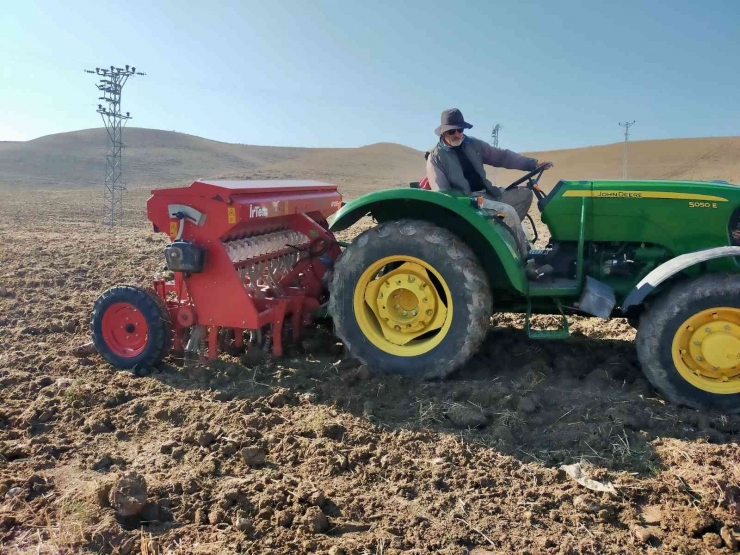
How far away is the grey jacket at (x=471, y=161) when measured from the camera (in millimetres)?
4543

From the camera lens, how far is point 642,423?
11.1ft

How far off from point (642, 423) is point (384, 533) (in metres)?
1.68

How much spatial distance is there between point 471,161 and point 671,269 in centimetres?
170

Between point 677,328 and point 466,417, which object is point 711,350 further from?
point 466,417

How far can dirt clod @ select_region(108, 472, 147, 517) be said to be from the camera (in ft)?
8.77

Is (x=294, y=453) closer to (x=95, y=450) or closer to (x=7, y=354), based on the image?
(x=95, y=450)

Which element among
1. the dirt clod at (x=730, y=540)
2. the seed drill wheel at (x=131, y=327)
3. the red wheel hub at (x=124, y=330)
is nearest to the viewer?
the dirt clod at (x=730, y=540)

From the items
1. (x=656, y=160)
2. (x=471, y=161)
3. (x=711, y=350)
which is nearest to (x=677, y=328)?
(x=711, y=350)

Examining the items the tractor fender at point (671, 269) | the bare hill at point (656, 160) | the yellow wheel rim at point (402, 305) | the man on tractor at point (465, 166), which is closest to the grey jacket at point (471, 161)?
the man on tractor at point (465, 166)

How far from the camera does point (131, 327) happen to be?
450 cm

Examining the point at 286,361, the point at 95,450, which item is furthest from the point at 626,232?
the point at 95,450

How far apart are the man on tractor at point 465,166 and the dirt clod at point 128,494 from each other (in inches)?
107

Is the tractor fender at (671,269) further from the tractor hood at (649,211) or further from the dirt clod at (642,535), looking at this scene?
the dirt clod at (642,535)

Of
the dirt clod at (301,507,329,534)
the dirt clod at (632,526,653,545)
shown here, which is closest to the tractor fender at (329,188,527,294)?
the dirt clod at (632,526,653,545)
